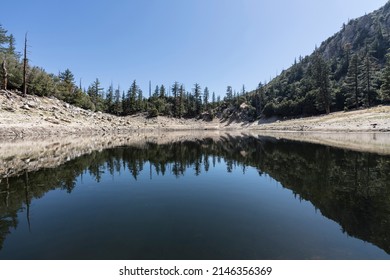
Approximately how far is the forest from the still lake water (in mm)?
65600

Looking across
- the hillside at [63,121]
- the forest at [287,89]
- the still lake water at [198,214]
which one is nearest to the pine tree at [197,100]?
the forest at [287,89]

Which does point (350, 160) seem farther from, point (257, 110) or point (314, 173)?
point (257, 110)

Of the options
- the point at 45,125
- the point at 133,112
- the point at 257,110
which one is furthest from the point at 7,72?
the point at 257,110

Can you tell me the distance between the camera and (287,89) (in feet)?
455

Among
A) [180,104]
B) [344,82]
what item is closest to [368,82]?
[344,82]

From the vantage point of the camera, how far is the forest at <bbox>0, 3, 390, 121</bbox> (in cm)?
7550

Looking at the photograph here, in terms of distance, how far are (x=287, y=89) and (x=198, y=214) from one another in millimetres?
144471

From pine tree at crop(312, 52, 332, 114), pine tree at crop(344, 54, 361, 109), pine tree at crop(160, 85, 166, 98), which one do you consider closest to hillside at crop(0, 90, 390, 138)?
pine tree at crop(344, 54, 361, 109)

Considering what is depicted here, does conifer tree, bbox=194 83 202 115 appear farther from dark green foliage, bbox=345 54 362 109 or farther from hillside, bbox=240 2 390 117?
dark green foliage, bbox=345 54 362 109

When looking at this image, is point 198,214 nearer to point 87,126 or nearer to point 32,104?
point 87,126

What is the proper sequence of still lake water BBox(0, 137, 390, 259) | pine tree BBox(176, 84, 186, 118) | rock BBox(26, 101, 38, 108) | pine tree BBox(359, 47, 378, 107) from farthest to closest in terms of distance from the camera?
pine tree BBox(176, 84, 186, 118), pine tree BBox(359, 47, 378, 107), rock BBox(26, 101, 38, 108), still lake water BBox(0, 137, 390, 259)

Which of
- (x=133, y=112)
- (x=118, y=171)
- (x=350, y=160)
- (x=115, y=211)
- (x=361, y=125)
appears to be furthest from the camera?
(x=133, y=112)

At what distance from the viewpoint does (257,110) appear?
137125 mm

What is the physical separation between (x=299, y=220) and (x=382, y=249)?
8.66ft
